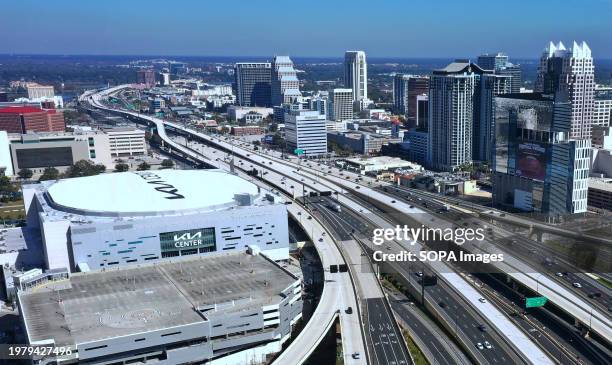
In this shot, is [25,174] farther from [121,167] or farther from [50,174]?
[121,167]

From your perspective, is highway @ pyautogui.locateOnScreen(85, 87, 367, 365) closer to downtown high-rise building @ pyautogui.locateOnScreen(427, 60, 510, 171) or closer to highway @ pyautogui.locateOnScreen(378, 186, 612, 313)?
highway @ pyautogui.locateOnScreen(378, 186, 612, 313)

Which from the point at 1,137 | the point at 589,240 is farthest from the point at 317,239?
the point at 1,137

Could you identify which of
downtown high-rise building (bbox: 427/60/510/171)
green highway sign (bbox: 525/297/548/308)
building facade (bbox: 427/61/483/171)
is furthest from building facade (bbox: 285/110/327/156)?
green highway sign (bbox: 525/297/548/308)

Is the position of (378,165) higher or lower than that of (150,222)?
lower

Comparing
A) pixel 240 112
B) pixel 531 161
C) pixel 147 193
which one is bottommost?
pixel 147 193

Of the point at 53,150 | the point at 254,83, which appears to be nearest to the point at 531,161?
the point at 53,150

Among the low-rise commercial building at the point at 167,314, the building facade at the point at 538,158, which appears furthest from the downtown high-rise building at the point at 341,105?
the low-rise commercial building at the point at 167,314

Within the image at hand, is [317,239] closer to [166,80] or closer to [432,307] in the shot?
[432,307]
